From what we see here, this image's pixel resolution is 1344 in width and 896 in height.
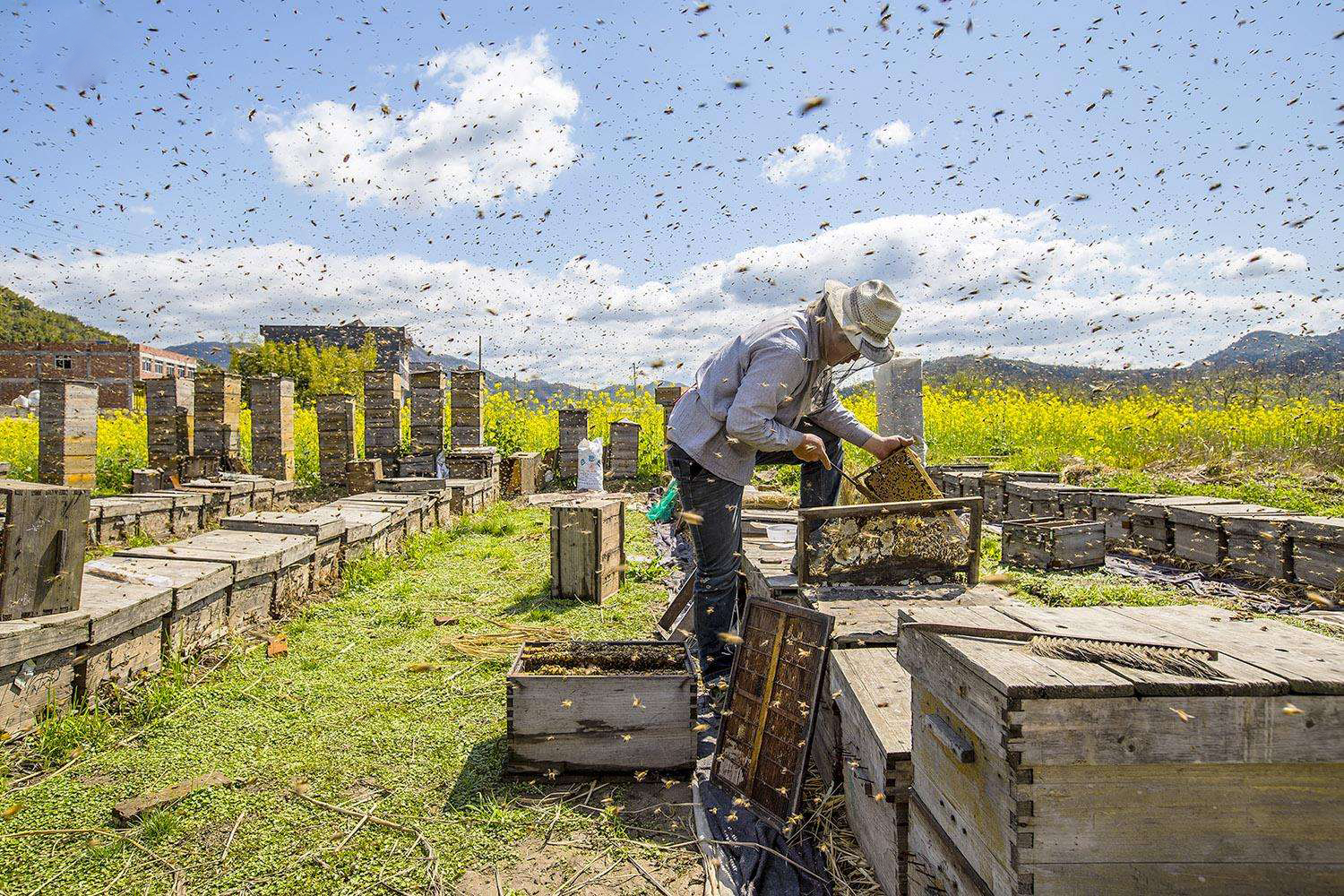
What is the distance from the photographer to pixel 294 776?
3217 millimetres

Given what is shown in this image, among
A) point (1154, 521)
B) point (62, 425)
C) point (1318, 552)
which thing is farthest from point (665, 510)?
point (62, 425)

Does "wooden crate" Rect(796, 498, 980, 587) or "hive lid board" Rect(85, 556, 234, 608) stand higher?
"wooden crate" Rect(796, 498, 980, 587)

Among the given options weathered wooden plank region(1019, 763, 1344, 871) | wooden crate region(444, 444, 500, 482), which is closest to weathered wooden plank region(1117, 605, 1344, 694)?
weathered wooden plank region(1019, 763, 1344, 871)

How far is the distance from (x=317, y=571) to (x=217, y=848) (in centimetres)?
369

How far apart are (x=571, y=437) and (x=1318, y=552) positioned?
1104 centimetres

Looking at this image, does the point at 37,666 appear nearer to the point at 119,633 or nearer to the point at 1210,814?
the point at 119,633

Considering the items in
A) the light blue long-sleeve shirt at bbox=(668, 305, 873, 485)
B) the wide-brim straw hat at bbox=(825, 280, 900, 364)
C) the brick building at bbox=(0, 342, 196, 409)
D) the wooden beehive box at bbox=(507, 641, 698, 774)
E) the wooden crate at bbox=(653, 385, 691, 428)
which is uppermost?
the brick building at bbox=(0, 342, 196, 409)

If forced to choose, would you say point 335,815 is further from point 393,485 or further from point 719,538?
point 393,485

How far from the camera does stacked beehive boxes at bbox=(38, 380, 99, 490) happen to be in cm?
1055

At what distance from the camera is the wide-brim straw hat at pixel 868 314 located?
11.5ft

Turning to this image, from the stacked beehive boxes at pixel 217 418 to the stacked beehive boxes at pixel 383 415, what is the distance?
2369 millimetres

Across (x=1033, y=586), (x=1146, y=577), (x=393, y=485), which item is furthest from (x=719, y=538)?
(x=393, y=485)

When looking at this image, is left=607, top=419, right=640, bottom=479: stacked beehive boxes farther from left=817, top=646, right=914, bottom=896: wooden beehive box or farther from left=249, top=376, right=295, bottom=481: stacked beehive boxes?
left=817, top=646, right=914, bottom=896: wooden beehive box

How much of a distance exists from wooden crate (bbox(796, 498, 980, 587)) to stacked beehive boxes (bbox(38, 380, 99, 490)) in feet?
37.6
